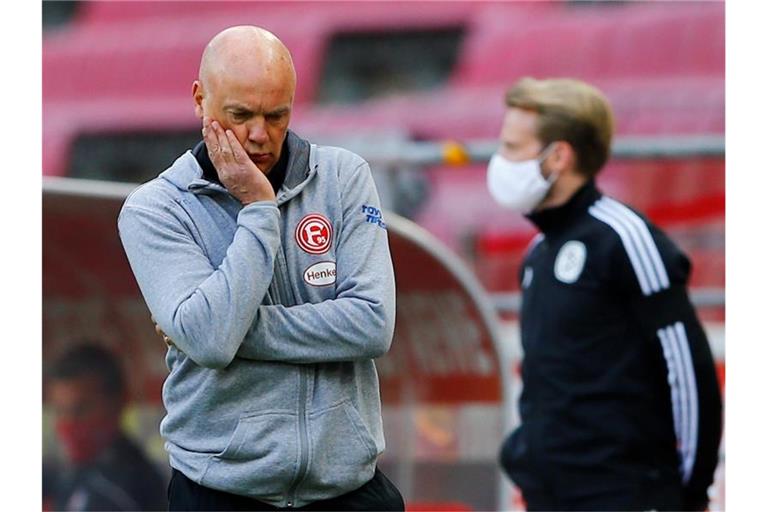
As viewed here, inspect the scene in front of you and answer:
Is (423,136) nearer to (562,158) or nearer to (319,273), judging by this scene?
(562,158)

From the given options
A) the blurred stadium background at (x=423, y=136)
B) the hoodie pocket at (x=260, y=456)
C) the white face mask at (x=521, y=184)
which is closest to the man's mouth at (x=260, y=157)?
the hoodie pocket at (x=260, y=456)

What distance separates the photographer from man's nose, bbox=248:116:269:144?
239 cm

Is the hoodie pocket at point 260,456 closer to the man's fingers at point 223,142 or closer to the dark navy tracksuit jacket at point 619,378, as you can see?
the man's fingers at point 223,142

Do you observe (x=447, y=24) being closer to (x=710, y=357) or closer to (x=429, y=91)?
(x=429, y=91)

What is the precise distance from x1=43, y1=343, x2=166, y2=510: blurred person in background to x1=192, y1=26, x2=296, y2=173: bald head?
146 inches

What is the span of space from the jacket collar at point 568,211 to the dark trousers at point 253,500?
4.69 feet

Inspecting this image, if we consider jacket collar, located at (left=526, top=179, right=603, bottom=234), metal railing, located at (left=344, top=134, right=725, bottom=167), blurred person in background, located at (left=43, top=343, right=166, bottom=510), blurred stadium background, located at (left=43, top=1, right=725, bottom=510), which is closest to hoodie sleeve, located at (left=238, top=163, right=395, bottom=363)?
jacket collar, located at (left=526, top=179, right=603, bottom=234)

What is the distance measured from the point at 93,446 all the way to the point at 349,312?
381 centimetres

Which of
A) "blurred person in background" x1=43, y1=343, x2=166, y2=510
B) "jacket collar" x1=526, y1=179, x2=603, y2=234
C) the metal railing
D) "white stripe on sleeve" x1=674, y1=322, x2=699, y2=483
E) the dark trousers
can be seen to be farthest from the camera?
"blurred person in background" x1=43, y1=343, x2=166, y2=510

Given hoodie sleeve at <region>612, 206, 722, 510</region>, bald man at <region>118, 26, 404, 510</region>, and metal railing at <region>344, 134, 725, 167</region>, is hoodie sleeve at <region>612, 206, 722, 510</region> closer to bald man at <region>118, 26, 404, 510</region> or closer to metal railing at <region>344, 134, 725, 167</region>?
bald man at <region>118, 26, 404, 510</region>

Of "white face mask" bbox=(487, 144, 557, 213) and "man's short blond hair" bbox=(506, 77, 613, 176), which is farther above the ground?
"man's short blond hair" bbox=(506, 77, 613, 176)

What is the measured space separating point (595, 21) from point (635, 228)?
15980 mm
